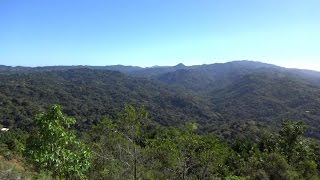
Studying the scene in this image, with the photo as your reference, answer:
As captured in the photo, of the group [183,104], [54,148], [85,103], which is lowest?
[183,104]

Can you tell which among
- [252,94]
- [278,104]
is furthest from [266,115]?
[252,94]

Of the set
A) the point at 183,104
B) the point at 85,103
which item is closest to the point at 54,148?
the point at 85,103

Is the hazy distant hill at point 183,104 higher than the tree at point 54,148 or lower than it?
lower

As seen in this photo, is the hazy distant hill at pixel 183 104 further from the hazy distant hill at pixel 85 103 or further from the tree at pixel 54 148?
the tree at pixel 54 148

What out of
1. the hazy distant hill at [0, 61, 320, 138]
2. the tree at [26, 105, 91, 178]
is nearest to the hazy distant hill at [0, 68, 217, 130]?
the hazy distant hill at [0, 61, 320, 138]

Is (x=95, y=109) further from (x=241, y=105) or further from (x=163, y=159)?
(x=163, y=159)

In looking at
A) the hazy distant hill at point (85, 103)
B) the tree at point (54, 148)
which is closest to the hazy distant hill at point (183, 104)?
the hazy distant hill at point (85, 103)

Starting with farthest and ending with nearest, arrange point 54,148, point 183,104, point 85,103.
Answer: point 183,104 → point 85,103 → point 54,148

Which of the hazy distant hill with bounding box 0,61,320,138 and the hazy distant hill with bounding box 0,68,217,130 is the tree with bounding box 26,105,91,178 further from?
the hazy distant hill with bounding box 0,61,320,138

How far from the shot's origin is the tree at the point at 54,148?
8680 mm

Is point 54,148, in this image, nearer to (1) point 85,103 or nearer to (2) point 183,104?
(1) point 85,103

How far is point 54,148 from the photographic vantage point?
8.83 meters

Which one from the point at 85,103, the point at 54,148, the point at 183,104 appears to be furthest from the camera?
the point at 183,104

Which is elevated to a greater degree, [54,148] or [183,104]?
[54,148]
